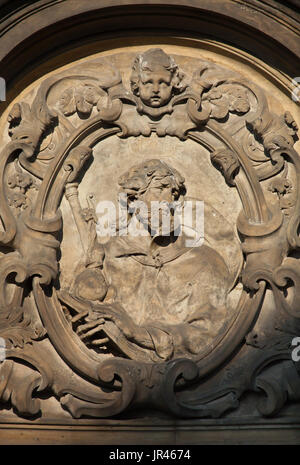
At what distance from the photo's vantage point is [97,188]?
6.47 meters

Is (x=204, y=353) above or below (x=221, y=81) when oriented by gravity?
below

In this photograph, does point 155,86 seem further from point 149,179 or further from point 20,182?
point 20,182

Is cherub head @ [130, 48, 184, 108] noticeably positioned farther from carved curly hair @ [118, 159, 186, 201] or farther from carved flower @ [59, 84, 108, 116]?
carved curly hair @ [118, 159, 186, 201]

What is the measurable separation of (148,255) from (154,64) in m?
1.24

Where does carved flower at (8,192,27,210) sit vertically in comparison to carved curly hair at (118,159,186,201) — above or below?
below

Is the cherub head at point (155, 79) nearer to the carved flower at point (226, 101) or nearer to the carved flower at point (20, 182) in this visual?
the carved flower at point (226, 101)

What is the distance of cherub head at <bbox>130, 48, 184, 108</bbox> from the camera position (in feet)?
21.1

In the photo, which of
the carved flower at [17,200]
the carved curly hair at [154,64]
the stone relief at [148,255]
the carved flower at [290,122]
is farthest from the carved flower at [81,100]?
the carved flower at [290,122]

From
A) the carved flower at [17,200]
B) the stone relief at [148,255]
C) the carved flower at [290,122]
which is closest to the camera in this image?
the stone relief at [148,255]

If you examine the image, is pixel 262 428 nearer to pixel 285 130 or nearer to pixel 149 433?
pixel 149 433

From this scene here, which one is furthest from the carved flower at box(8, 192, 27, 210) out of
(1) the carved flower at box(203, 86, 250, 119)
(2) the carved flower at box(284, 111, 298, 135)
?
(2) the carved flower at box(284, 111, 298, 135)

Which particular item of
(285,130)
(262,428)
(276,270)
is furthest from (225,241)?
(262,428)

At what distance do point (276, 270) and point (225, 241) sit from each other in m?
0.43

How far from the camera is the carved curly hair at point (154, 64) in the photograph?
6463 mm
